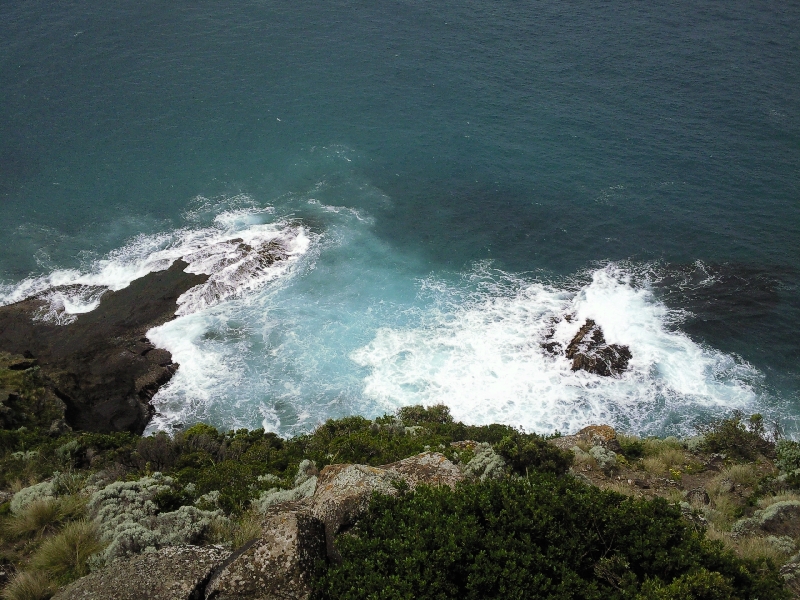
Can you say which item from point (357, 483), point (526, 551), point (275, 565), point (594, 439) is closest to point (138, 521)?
point (275, 565)

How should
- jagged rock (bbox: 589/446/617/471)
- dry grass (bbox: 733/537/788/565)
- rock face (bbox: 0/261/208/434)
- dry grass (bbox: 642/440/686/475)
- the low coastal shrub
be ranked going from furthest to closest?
rock face (bbox: 0/261/208/434), dry grass (bbox: 642/440/686/475), jagged rock (bbox: 589/446/617/471), dry grass (bbox: 733/537/788/565), the low coastal shrub

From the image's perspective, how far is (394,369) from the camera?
128ft

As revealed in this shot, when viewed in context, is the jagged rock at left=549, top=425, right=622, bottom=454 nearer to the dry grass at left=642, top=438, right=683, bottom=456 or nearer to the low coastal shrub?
the dry grass at left=642, top=438, right=683, bottom=456

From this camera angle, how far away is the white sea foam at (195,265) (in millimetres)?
43969

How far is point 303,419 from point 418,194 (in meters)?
24.8

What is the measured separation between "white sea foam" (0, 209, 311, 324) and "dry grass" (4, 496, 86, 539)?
88.7 ft

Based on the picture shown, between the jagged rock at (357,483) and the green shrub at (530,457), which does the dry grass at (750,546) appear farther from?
the jagged rock at (357,483)

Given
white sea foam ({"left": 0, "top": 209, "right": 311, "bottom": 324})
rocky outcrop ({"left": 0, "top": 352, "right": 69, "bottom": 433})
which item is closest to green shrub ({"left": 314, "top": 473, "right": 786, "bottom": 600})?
rocky outcrop ({"left": 0, "top": 352, "right": 69, "bottom": 433})

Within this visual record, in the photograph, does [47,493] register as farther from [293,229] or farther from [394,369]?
[293,229]

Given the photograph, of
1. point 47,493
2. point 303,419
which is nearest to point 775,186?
point 303,419

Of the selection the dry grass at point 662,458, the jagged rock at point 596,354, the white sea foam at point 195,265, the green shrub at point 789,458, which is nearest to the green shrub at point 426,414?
the dry grass at point 662,458

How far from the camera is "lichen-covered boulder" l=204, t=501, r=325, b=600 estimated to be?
12.4 metres

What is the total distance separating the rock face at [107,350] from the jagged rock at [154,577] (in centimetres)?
2408

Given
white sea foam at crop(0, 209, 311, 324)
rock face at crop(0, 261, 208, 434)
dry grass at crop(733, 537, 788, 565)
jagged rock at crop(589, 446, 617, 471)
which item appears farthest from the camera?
white sea foam at crop(0, 209, 311, 324)
